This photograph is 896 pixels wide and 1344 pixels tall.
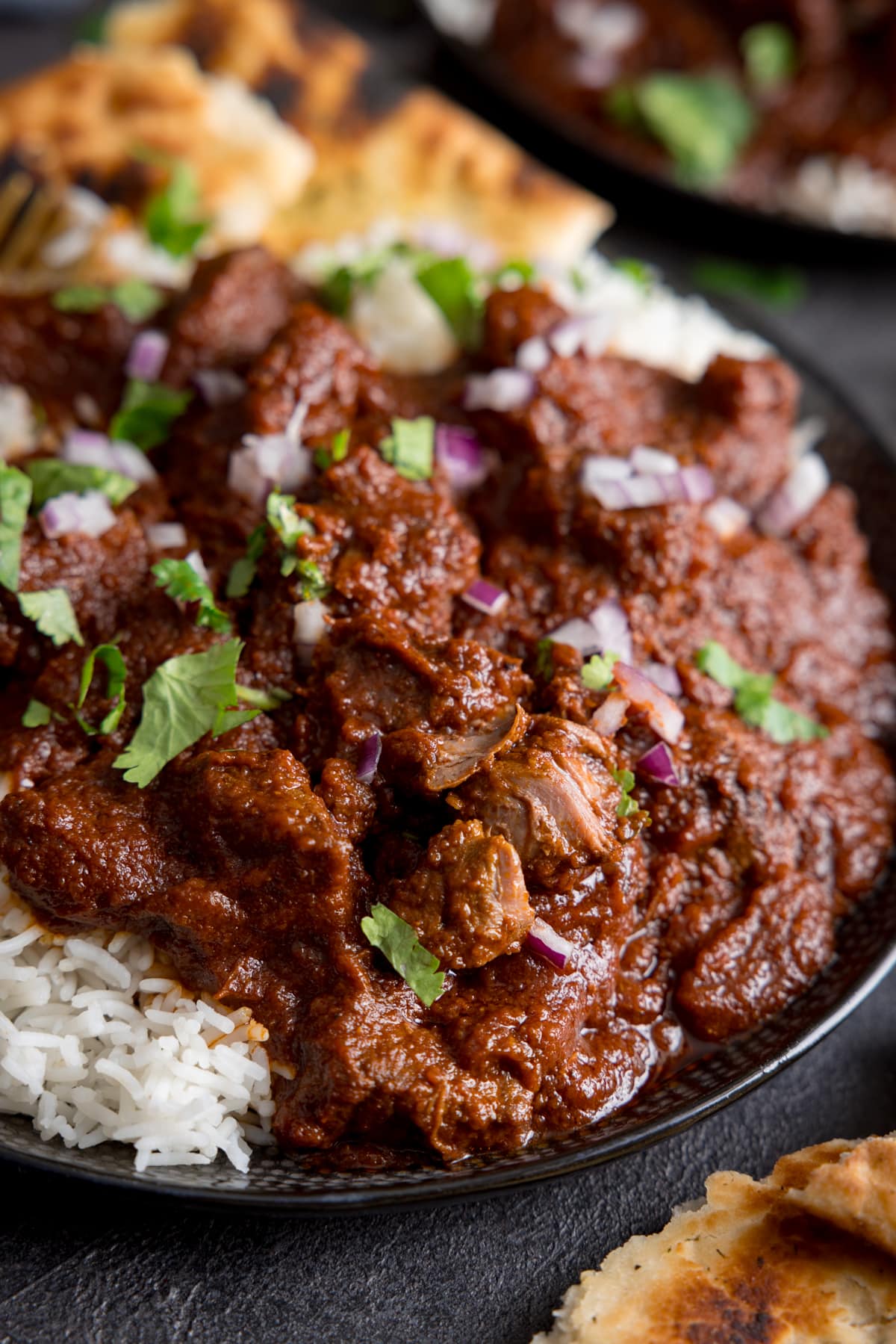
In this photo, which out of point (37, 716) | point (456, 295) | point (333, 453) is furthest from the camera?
point (456, 295)

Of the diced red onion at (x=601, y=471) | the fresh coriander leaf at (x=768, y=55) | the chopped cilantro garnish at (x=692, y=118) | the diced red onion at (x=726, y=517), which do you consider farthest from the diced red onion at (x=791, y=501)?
the fresh coriander leaf at (x=768, y=55)

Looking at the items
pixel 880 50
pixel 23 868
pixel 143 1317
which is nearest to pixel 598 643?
pixel 23 868

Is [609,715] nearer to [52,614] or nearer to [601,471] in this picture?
[601,471]

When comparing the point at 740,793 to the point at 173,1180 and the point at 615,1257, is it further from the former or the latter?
the point at 173,1180

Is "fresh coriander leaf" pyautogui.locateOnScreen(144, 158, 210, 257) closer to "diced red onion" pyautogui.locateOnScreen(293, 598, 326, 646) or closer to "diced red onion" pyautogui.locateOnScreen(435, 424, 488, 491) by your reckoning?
"diced red onion" pyautogui.locateOnScreen(435, 424, 488, 491)

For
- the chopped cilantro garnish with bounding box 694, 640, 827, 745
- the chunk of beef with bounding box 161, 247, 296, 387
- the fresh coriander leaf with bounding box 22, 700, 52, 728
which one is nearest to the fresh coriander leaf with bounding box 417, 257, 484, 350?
the chunk of beef with bounding box 161, 247, 296, 387

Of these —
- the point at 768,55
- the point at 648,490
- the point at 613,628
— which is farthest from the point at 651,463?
the point at 768,55

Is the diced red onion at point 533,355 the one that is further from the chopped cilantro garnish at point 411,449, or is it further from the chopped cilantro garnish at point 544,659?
the chopped cilantro garnish at point 544,659
